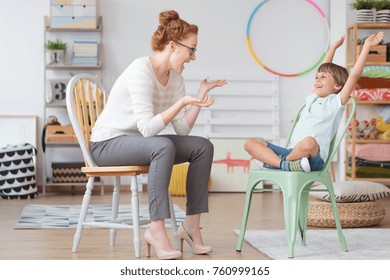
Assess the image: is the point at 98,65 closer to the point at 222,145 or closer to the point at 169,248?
the point at 222,145

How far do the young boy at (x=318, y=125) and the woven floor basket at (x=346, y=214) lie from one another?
37.4 inches

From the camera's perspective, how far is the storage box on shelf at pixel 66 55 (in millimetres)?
7316

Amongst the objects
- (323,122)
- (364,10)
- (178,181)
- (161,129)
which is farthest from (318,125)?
(364,10)

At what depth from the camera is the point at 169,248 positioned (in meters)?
3.52

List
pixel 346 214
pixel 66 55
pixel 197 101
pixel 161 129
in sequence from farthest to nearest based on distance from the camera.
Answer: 1. pixel 66 55
2. pixel 346 214
3. pixel 161 129
4. pixel 197 101

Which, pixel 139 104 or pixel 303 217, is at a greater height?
pixel 139 104

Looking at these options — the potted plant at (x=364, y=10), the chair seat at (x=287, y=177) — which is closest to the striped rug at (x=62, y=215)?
the chair seat at (x=287, y=177)

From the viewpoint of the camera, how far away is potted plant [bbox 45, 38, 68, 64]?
733 centimetres

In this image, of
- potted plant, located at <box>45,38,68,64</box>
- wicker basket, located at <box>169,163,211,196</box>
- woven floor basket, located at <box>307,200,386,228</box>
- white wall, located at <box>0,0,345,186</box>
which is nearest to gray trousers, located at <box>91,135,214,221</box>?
woven floor basket, located at <box>307,200,386,228</box>

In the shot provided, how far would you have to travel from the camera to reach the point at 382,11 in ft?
23.5

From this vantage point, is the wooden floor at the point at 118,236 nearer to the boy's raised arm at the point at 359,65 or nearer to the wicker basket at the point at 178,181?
the wicker basket at the point at 178,181

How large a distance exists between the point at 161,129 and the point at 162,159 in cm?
16

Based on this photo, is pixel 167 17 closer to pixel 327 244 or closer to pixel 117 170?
pixel 117 170
